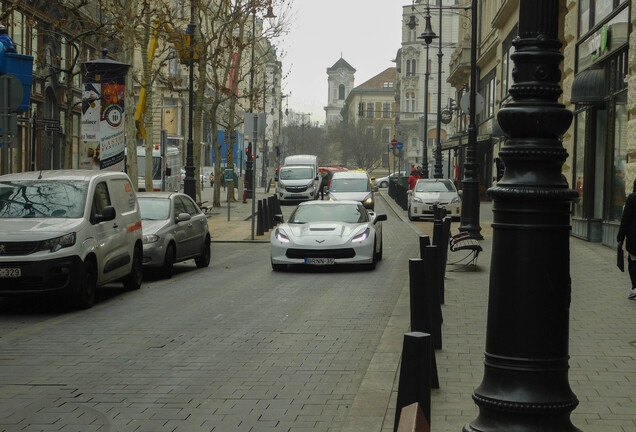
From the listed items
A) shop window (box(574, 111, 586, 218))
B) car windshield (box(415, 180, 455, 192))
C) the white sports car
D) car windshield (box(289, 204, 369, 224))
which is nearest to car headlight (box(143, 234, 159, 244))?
the white sports car

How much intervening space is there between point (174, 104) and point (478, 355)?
72.3 meters

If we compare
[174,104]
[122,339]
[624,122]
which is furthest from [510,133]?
[174,104]

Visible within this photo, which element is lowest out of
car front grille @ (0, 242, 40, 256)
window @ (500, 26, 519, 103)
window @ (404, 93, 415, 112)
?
car front grille @ (0, 242, 40, 256)

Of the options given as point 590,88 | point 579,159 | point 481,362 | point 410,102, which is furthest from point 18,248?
point 410,102

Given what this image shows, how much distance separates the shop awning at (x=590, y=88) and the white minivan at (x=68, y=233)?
1060 cm

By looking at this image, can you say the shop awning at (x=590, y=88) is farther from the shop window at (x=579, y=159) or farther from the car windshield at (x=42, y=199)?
the car windshield at (x=42, y=199)

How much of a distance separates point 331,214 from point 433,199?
1636 centimetres

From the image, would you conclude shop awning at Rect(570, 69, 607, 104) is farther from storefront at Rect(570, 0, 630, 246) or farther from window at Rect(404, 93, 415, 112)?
window at Rect(404, 93, 415, 112)

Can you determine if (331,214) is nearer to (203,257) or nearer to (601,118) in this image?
(203,257)

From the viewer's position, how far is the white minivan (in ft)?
40.2

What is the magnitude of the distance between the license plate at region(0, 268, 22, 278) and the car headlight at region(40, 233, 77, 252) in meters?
0.40

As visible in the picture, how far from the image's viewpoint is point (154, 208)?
59.3ft

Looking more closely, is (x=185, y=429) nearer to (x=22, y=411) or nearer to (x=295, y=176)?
(x=22, y=411)

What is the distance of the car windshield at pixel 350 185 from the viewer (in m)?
40.8
